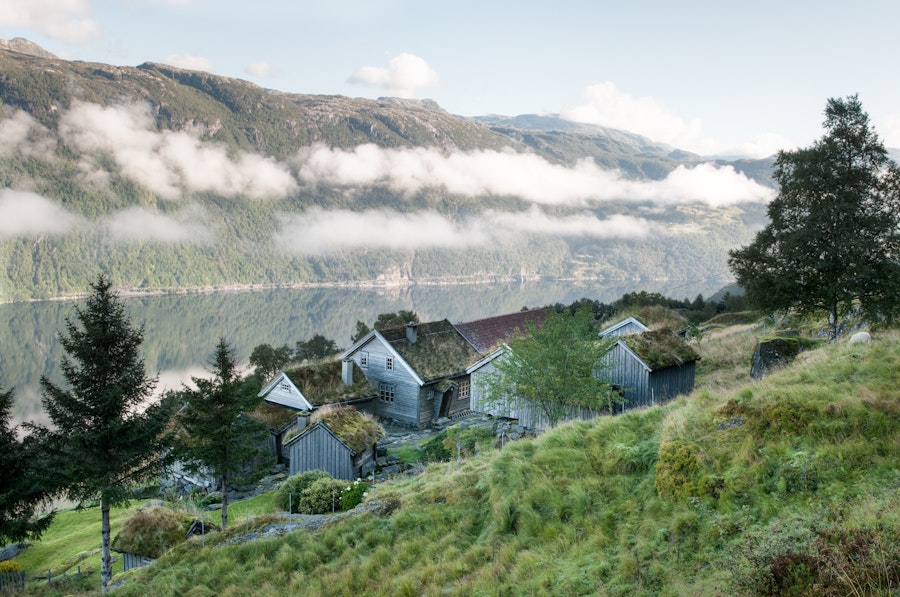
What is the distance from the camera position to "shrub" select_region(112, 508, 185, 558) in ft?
69.8

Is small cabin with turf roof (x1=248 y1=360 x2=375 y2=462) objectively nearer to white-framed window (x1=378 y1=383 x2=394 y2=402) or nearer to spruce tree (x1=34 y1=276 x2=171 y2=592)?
white-framed window (x1=378 y1=383 x2=394 y2=402)

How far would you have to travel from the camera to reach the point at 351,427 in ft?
105

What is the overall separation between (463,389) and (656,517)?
38180 mm

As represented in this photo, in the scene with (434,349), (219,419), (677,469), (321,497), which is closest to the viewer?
(677,469)

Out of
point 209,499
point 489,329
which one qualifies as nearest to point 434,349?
point 489,329

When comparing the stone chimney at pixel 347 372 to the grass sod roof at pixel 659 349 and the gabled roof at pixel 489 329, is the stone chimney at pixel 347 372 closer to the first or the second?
the gabled roof at pixel 489 329

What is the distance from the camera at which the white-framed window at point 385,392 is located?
4506 cm

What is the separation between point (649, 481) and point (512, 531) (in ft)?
8.99

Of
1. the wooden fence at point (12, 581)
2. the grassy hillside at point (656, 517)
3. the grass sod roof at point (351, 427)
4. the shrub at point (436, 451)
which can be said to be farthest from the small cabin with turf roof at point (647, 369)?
the wooden fence at point (12, 581)

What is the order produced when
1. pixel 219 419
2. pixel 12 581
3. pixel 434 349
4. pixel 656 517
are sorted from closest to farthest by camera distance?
pixel 656 517 → pixel 219 419 → pixel 12 581 → pixel 434 349

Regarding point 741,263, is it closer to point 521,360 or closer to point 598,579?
point 521,360

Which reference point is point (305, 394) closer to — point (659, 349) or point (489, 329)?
point (489, 329)

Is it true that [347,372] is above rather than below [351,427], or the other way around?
above

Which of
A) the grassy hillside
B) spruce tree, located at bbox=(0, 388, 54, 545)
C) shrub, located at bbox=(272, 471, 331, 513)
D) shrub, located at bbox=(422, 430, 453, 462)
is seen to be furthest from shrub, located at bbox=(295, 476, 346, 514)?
spruce tree, located at bbox=(0, 388, 54, 545)
